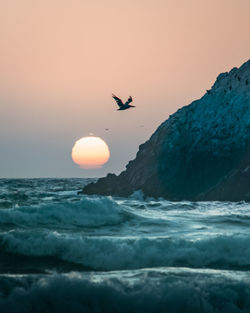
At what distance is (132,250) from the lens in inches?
540

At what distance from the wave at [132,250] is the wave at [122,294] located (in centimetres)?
232

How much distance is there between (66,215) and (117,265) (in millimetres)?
9279

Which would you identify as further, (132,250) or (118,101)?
(118,101)

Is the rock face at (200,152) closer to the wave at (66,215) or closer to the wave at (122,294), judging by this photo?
the wave at (66,215)

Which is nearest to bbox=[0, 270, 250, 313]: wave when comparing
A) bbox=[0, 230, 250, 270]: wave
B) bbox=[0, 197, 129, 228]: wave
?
bbox=[0, 230, 250, 270]: wave

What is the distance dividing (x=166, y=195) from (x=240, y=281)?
46295 mm

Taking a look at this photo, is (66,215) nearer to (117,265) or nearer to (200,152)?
(117,265)

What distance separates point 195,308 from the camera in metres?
8.73

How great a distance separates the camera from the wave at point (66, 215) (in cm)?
1998

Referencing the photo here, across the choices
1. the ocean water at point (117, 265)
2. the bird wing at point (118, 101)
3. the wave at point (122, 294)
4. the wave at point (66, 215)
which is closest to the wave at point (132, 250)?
the ocean water at point (117, 265)

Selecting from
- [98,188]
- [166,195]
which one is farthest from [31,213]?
[98,188]

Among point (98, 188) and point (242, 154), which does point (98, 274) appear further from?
point (98, 188)

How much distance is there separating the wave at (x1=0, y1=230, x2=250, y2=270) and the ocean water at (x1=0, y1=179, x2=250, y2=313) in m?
0.03

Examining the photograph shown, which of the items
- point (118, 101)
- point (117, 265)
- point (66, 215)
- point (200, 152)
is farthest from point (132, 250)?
point (200, 152)
